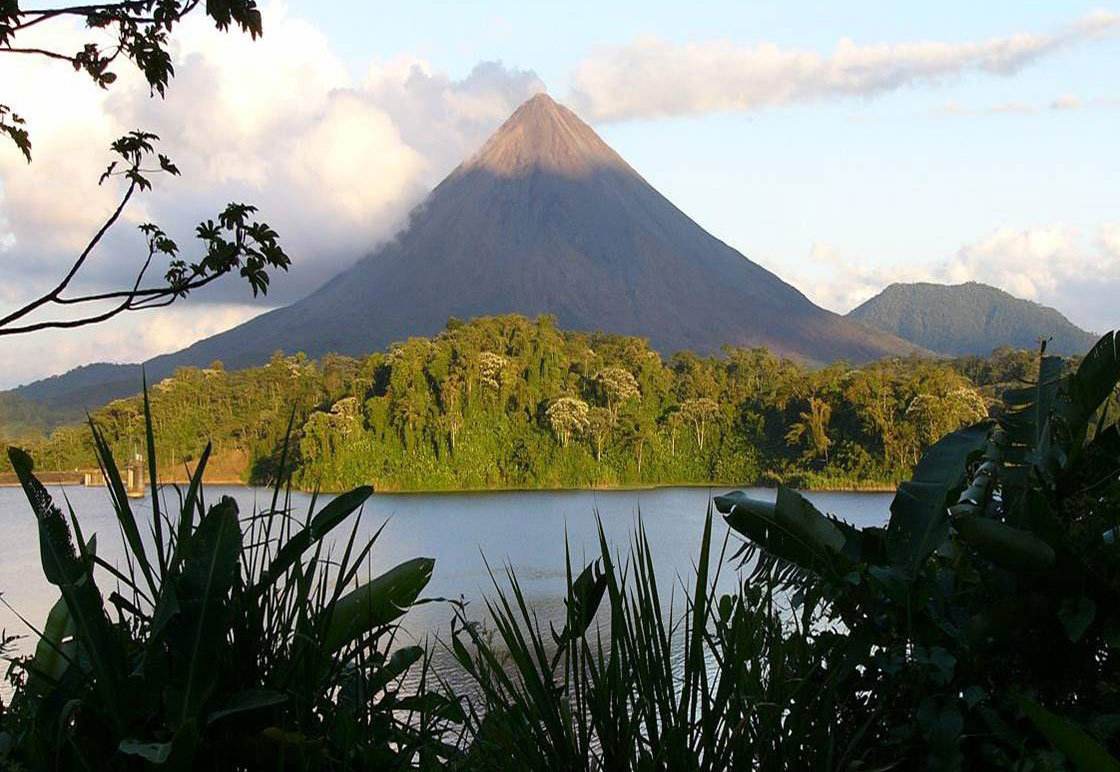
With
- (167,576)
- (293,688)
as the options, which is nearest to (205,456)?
(167,576)

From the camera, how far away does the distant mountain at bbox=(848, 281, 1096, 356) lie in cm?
14250

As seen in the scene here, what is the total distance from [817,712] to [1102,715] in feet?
1.29

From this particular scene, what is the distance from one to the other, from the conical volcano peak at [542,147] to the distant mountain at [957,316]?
52071 millimetres

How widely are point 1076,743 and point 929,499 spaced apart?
90cm

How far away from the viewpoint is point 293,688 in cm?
141

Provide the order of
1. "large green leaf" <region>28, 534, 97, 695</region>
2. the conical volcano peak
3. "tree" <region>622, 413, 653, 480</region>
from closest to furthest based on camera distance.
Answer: "large green leaf" <region>28, 534, 97, 695</region> → "tree" <region>622, 413, 653, 480</region> → the conical volcano peak

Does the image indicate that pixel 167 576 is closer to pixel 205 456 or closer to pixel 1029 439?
pixel 205 456

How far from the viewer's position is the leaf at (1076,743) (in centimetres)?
106

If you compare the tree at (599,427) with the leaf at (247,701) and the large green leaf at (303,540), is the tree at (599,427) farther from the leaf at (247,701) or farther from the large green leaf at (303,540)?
the leaf at (247,701)

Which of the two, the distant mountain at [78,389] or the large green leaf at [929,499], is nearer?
the large green leaf at [929,499]

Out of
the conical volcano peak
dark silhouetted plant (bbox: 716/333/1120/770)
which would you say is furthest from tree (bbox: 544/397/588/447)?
the conical volcano peak

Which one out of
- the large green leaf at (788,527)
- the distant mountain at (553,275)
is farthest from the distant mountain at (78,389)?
the large green leaf at (788,527)

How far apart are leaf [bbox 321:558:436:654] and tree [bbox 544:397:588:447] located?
4097 cm

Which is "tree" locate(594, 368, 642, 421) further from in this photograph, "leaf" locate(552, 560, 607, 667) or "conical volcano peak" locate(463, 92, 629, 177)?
"conical volcano peak" locate(463, 92, 629, 177)
